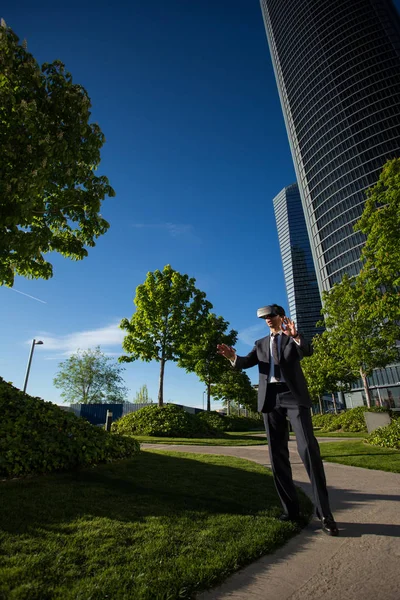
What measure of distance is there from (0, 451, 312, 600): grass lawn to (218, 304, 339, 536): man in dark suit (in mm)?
425

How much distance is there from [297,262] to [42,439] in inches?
6725

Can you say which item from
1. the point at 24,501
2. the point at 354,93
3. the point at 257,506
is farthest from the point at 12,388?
the point at 354,93

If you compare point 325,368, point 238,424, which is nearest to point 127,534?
point 238,424

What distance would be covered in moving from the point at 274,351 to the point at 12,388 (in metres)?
5.79

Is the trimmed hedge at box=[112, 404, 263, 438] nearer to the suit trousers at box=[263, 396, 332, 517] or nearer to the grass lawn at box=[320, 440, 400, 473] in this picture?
the grass lawn at box=[320, 440, 400, 473]

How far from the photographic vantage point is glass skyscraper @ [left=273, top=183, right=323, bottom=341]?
15400 centimetres

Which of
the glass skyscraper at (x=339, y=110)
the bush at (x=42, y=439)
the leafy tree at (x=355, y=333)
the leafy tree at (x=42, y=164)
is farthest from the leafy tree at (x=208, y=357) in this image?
the glass skyscraper at (x=339, y=110)

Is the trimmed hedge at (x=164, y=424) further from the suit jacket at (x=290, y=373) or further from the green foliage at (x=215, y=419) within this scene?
the suit jacket at (x=290, y=373)

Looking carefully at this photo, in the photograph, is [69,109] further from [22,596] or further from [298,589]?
[298,589]

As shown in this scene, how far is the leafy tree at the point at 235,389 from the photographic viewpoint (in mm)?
34656

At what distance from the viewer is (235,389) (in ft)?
114

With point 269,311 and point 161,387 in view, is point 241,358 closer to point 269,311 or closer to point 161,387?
point 269,311

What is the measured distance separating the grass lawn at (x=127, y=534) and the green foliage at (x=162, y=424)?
13.7 m

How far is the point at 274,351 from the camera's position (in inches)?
154
